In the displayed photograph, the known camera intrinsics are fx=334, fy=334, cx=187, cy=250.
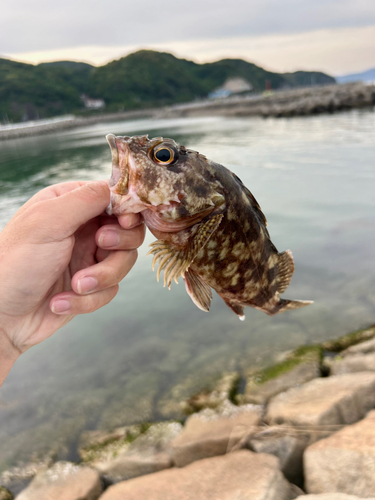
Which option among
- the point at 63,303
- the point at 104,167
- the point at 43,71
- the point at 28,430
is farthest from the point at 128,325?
the point at 43,71

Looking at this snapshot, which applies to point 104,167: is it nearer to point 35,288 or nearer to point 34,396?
point 34,396

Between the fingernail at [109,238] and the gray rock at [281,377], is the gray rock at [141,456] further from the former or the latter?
the fingernail at [109,238]

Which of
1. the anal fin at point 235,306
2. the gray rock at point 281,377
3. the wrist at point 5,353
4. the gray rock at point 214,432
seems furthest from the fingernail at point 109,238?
the gray rock at point 281,377

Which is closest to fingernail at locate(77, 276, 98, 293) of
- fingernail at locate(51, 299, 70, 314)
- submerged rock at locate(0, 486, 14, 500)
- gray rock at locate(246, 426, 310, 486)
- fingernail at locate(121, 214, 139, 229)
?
fingernail at locate(51, 299, 70, 314)

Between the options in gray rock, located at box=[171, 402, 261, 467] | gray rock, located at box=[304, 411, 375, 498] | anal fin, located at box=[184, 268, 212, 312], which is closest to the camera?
anal fin, located at box=[184, 268, 212, 312]

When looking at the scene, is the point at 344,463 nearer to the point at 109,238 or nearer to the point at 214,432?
the point at 214,432

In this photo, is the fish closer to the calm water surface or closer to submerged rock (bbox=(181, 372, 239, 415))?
submerged rock (bbox=(181, 372, 239, 415))

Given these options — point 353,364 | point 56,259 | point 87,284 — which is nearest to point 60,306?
point 87,284
